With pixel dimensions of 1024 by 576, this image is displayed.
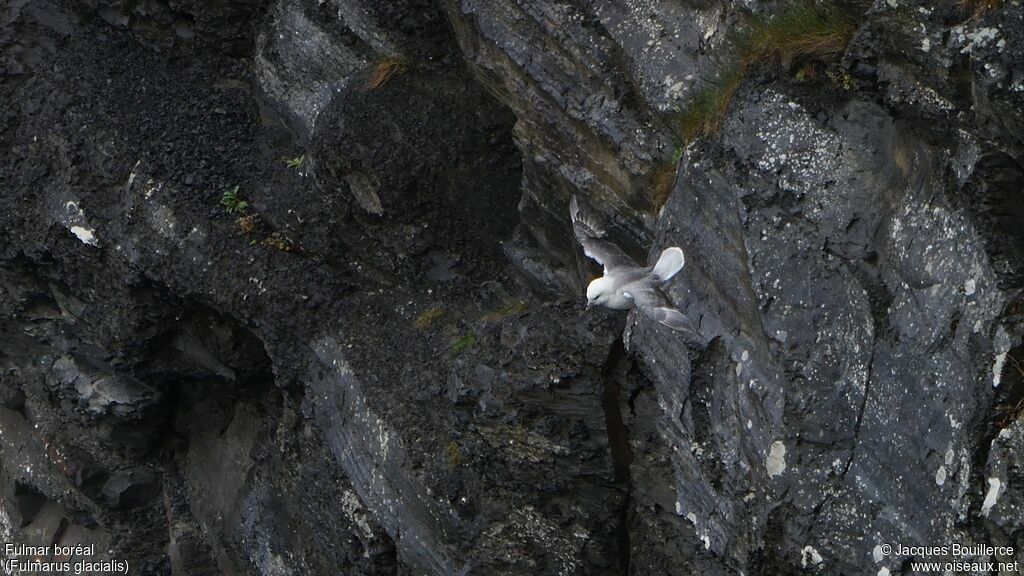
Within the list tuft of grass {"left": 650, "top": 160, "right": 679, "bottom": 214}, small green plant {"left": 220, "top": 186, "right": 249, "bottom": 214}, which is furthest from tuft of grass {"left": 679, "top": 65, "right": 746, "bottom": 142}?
small green plant {"left": 220, "top": 186, "right": 249, "bottom": 214}

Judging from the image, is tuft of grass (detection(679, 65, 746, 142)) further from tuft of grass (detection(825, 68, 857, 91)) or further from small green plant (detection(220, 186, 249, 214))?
small green plant (detection(220, 186, 249, 214))

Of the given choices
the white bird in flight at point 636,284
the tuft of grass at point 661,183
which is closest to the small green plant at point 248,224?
the white bird in flight at point 636,284

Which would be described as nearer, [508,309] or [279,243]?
[508,309]

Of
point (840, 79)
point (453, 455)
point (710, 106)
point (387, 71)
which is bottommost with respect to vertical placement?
point (453, 455)

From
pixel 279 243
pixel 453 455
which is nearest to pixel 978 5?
pixel 453 455

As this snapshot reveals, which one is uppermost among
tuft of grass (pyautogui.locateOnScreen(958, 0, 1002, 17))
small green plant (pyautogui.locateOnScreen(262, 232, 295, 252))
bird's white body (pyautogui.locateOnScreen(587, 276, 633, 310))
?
tuft of grass (pyautogui.locateOnScreen(958, 0, 1002, 17))

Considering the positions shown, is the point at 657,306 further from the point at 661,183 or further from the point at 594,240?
the point at 661,183

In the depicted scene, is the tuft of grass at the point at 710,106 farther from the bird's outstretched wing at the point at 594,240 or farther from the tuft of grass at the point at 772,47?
the bird's outstretched wing at the point at 594,240
